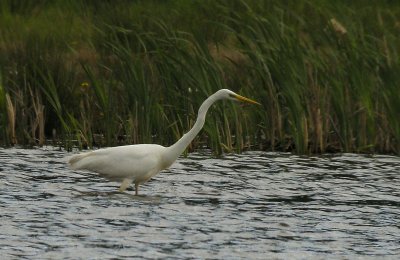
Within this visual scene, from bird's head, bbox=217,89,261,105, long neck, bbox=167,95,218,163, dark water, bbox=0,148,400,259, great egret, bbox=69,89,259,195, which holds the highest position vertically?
bird's head, bbox=217,89,261,105

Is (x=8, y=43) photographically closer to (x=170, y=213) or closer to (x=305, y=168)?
(x=305, y=168)

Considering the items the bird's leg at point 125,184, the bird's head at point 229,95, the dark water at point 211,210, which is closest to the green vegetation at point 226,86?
the dark water at point 211,210

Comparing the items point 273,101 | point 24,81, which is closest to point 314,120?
point 273,101


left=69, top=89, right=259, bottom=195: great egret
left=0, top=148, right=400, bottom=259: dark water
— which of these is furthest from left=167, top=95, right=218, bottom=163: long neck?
left=0, top=148, right=400, bottom=259: dark water

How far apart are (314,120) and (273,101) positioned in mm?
653

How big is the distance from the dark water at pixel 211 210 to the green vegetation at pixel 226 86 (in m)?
0.53

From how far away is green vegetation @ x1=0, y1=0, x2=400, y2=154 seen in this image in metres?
15.8

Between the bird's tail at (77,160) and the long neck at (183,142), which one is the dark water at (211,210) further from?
the long neck at (183,142)

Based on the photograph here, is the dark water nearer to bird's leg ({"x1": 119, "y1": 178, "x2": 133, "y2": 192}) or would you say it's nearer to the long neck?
bird's leg ({"x1": 119, "y1": 178, "x2": 133, "y2": 192})

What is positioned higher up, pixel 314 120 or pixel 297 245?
pixel 314 120

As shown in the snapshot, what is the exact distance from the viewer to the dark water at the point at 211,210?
32.3ft

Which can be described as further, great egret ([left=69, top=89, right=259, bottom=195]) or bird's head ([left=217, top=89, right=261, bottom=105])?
bird's head ([left=217, top=89, right=261, bottom=105])

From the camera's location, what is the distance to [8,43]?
1891cm

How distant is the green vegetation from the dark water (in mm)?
534
